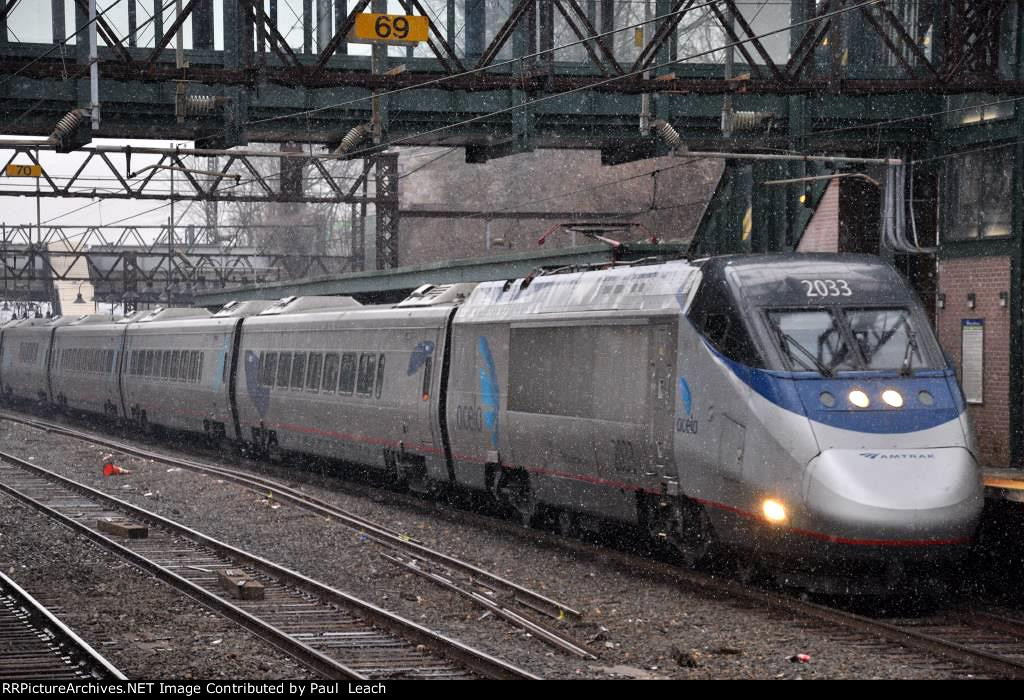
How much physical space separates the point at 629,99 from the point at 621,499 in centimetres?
1127

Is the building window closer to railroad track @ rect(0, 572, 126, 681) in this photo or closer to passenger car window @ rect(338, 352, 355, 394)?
passenger car window @ rect(338, 352, 355, 394)

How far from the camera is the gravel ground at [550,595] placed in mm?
9914

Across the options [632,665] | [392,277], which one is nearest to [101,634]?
[632,665]

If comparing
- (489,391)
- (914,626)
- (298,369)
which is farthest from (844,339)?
(298,369)

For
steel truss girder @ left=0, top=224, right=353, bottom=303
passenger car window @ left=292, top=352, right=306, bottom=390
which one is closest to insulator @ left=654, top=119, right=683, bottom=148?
passenger car window @ left=292, top=352, right=306, bottom=390

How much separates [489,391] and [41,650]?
758 centimetres

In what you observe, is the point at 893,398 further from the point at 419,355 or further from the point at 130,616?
the point at 419,355

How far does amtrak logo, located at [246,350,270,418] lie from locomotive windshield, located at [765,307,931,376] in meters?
15.1

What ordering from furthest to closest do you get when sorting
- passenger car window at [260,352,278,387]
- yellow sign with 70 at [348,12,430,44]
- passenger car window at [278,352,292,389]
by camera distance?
passenger car window at [260,352,278,387], passenger car window at [278,352,292,389], yellow sign with 70 at [348,12,430,44]

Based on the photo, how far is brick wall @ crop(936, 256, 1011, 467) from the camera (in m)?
21.7

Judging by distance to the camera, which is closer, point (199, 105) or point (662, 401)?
point (662, 401)

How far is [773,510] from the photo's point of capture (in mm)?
11711

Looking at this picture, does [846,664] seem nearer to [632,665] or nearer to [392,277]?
[632,665]

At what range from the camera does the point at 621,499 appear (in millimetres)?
14305
